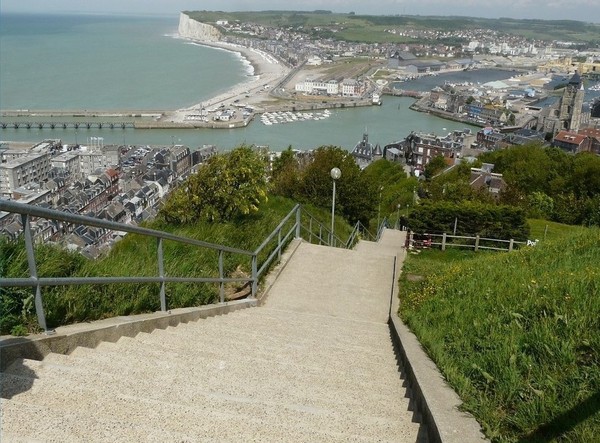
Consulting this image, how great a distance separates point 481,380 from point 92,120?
47.0 metres

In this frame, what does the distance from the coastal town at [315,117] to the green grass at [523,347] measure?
1.94 m

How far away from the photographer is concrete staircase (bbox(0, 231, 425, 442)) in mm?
1589

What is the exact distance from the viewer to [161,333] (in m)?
2.85

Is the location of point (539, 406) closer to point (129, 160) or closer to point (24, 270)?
point (24, 270)

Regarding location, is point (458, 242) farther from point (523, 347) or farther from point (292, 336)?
point (523, 347)

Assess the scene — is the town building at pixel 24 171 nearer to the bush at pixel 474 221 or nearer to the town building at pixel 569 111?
the bush at pixel 474 221

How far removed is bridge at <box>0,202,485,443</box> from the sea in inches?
1000

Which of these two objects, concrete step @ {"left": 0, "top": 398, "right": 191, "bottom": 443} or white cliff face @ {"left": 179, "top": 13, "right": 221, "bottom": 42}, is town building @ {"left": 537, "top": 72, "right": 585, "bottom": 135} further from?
white cliff face @ {"left": 179, "top": 13, "right": 221, "bottom": 42}

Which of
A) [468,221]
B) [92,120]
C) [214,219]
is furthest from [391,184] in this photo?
[92,120]

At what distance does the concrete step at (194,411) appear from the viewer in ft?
5.46

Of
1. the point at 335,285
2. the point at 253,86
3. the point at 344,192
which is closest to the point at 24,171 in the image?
the point at 344,192

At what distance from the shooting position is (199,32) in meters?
136

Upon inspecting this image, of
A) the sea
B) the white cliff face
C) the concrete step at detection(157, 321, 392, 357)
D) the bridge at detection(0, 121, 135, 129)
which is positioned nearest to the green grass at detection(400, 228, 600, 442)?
the concrete step at detection(157, 321, 392, 357)

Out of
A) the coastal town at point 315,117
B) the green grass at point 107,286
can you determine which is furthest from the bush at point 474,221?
the coastal town at point 315,117
